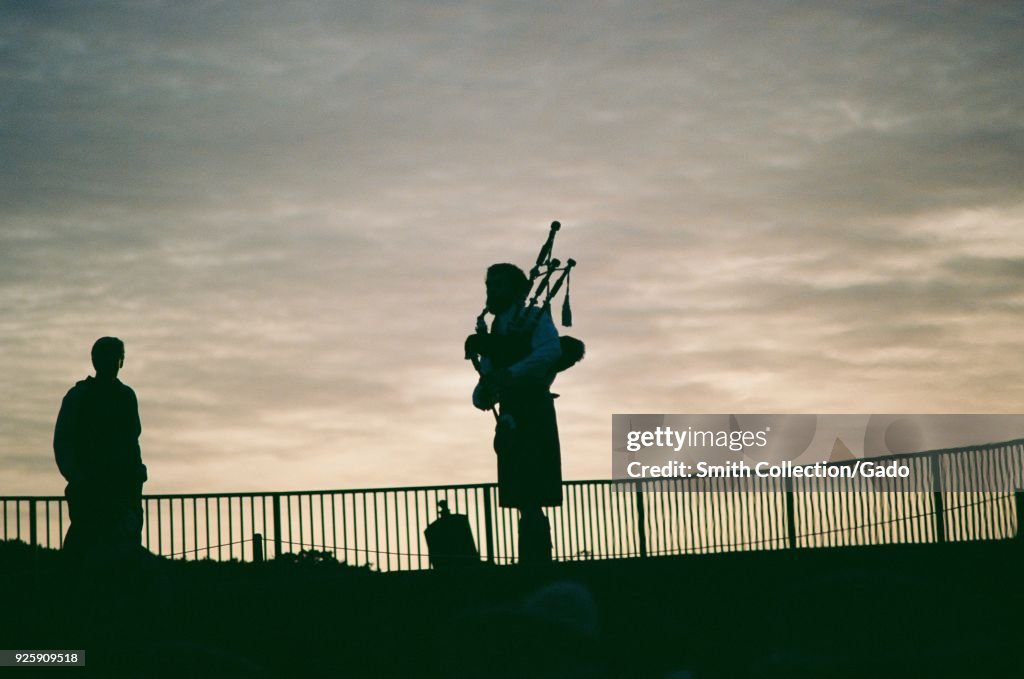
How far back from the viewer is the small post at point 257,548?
17.7m

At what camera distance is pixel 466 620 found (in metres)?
8.92

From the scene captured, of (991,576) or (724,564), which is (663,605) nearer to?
(724,564)

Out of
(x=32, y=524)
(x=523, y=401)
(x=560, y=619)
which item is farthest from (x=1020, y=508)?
(x=32, y=524)

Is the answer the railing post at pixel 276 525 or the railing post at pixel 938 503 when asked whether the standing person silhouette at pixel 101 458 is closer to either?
the railing post at pixel 276 525

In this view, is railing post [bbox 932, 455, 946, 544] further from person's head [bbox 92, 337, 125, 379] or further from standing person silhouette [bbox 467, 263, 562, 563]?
person's head [bbox 92, 337, 125, 379]

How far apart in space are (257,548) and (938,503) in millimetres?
11052

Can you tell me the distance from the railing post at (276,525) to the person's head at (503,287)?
21.3 ft

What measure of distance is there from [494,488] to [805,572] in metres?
6.71

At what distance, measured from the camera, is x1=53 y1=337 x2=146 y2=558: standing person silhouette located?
456 inches

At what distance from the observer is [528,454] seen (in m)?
12.8

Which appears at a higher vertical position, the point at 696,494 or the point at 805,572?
the point at 696,494

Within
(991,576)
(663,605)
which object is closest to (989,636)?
(663,605)

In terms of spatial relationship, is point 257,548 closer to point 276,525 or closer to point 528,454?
point 276,525

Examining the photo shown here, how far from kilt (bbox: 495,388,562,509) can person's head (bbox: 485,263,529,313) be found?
899 millimetres
